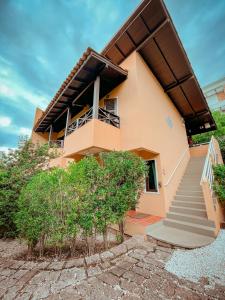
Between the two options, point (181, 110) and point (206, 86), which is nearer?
point (181, 110)

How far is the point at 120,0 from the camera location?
399 inches

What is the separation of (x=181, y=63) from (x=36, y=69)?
1295 centimetres

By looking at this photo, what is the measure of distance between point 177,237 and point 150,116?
17.5ft

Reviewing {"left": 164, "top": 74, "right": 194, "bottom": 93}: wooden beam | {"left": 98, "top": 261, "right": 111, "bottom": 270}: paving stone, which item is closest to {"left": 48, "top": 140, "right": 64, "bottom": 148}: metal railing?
{"left": 98, "top": 261, "right": 111, "bottom": 270}: paving stone

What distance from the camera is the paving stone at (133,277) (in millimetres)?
2562

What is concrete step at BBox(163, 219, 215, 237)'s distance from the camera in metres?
4.27

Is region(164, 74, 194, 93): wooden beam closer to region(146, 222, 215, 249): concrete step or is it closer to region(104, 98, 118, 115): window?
region(104, 98, 118, 115): window

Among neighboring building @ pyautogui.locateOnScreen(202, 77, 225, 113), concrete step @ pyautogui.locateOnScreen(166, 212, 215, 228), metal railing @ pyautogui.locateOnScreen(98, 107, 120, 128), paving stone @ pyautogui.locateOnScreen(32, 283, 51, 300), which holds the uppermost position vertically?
neighboring building @ pyautogui.locateOnScreen(202, 77, 225, 113)

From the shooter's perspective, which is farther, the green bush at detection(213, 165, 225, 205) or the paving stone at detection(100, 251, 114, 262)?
the green bush at detection(213, 165, 225, 205)

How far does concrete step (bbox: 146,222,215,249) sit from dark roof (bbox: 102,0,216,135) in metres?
8.46

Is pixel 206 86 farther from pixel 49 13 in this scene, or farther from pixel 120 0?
pixel 49 13

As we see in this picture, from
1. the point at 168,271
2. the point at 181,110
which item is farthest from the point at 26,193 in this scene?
the point at 181,110

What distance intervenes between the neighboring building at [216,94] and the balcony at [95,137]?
63.6 ft

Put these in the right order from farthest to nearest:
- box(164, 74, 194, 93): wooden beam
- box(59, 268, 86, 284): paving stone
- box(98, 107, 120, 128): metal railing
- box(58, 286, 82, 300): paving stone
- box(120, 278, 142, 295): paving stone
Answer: box(164, 74, 194, 93): wooden beam → box(98, 107, 120, 128): metal railing → box(59, 268, 86, 284): paving stone → box(120, 278, 142, 295): paving stone → box(58, 286, 82, 300): paving stone
